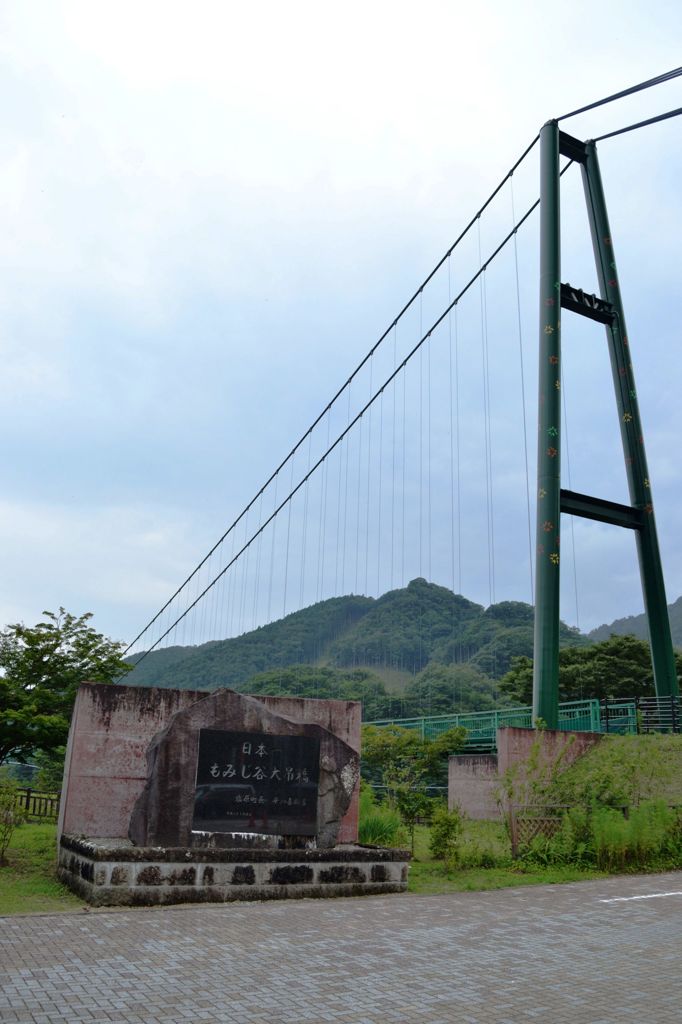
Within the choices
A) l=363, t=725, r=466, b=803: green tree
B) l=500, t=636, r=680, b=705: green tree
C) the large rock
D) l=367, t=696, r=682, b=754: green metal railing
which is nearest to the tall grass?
the large rock

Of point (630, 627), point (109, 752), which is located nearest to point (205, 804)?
point (109, 752)

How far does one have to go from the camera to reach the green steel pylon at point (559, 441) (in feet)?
46.2

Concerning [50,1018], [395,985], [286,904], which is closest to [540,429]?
[286,904]

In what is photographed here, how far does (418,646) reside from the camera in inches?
2068

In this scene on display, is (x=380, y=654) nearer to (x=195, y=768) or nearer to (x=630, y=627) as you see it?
(x=630, y=627)

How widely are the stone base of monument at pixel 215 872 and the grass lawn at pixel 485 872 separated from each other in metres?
0.62

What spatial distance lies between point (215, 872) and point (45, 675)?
5676mm

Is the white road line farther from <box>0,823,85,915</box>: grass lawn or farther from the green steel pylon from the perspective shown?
the green steel pylon

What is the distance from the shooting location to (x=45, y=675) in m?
11.6

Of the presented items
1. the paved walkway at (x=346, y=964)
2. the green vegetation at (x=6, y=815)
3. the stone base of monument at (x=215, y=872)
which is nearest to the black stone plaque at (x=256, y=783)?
the stone base of monument at (x=215, y=872)

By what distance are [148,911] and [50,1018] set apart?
2779 mm

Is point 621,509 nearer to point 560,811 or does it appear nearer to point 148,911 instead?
point 560,811

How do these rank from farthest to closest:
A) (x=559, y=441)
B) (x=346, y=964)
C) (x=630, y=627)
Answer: (x=630, y=627), (x=559, y=441), (x=346, y=964)

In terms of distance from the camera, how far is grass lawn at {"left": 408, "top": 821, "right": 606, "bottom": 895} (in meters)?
8.18
